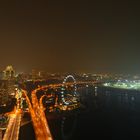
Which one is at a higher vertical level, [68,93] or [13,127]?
[68,93]

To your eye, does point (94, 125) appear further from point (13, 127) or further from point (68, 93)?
point (68, 93)

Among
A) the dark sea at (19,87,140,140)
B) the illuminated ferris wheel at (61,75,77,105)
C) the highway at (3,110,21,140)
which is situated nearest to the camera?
the highway at (3,110,21,140)

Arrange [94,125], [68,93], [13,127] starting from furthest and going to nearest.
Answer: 1. [68,93]
2. [94,125]
3. [13,127]

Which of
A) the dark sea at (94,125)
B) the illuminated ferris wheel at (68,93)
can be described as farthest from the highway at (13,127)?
the illuminated ferris wheel at (68,93)

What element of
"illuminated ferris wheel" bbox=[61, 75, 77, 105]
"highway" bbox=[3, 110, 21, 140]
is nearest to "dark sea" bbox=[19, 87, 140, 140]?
"highway" bbox=[3, 110, 21, 140]

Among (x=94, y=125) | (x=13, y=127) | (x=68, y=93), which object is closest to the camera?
(x=13, y=127)

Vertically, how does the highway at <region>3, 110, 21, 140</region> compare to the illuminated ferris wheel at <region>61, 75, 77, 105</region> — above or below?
below

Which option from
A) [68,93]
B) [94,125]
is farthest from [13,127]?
[68,93]

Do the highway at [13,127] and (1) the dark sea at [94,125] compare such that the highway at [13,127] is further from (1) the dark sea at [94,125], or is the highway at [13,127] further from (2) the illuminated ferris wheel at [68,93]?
(2) the illuminated ferris wheel at [68,93]

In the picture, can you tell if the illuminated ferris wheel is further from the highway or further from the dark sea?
the highway
